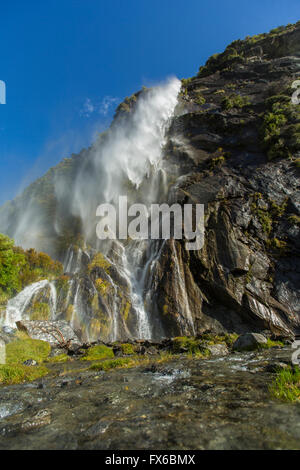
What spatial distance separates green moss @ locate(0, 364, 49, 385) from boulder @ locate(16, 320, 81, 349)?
7119 mm

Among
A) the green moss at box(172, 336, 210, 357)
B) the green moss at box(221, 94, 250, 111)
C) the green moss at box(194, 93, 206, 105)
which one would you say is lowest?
the green moss at box(172, 336, 210, 357)

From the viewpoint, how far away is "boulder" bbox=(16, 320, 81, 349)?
1658 centimetres

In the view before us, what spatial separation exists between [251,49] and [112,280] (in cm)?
6530

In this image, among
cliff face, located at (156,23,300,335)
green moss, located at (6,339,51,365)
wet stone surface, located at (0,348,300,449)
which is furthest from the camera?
cliff face, located at (156,23,300,335)

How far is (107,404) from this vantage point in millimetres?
4840

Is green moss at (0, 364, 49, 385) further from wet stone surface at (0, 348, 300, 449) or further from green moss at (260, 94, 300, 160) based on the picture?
green moss at (260, 94, 300, 160)

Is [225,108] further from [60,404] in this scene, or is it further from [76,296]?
[60,404]

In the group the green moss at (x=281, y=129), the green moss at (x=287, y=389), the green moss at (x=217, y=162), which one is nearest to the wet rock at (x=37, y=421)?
the green moss at (x=287, y=389)

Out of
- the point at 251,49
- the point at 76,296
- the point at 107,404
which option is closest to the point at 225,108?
the point at 251,49

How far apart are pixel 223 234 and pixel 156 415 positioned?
21.8m

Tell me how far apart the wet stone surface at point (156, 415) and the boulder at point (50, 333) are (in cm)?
1070

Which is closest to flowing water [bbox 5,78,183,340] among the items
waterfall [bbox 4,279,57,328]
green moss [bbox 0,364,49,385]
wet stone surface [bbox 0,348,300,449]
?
waterfall [bbox 4,279,57,328]

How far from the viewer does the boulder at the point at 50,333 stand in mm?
16578

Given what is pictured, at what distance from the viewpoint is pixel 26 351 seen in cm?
1276
